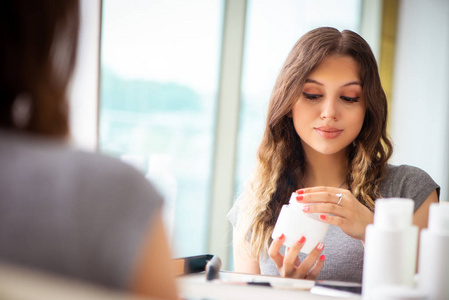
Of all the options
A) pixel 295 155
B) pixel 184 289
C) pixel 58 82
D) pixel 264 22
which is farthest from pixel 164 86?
pixel 58 82

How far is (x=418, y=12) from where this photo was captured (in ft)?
10.7

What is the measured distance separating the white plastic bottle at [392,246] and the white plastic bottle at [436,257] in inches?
1.1

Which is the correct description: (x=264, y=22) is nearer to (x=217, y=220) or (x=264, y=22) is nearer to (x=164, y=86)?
(x=164, y=86)

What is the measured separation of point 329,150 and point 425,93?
7.40 feet

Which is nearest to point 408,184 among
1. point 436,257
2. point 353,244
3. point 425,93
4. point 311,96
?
point 353,244

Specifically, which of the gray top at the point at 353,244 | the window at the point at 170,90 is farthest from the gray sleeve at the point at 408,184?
the window at the point at 170,90

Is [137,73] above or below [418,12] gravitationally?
below

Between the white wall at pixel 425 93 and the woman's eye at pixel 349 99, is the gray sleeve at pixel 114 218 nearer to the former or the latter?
the woman's eye at pixel 349 99

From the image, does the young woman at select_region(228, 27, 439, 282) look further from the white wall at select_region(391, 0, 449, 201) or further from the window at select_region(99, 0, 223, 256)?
the white wall at select_region(391, 0, 449, 201)

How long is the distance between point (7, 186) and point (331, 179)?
1.00 m

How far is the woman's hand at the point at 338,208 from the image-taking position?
0.92 meters

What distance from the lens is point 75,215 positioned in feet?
1.47

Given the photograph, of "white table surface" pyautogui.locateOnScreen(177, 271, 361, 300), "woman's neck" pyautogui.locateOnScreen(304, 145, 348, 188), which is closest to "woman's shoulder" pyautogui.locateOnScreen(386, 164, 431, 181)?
"woman's neck" pyautogui.locateOnScreen(304, 145, 348, 188)

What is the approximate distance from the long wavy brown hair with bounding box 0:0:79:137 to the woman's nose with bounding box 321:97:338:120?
75cm
